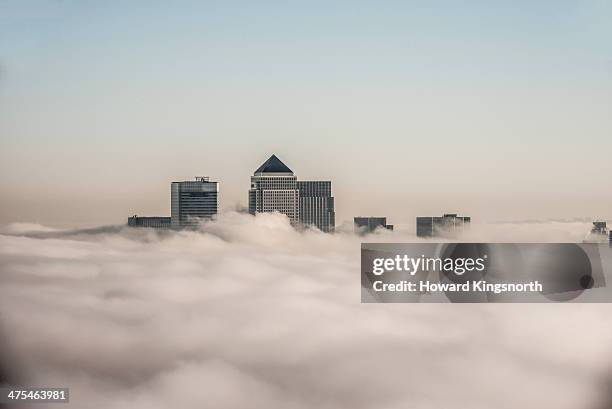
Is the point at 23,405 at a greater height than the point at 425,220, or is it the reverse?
the point at 425,220

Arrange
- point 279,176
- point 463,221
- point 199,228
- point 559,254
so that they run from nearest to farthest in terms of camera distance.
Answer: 1. point 559,254
2. point 463,221
3. point 199,228
4. point 279,176

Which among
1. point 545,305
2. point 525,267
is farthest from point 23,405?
point 545,305

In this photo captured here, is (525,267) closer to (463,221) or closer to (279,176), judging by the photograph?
(463,221)
